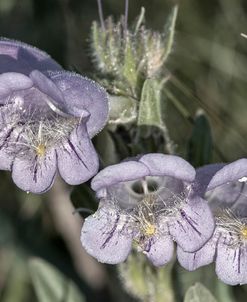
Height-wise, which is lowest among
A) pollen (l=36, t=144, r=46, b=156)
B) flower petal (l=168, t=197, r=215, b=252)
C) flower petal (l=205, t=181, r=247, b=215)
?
flower petal (l=205, t=181, r=247, b=215)

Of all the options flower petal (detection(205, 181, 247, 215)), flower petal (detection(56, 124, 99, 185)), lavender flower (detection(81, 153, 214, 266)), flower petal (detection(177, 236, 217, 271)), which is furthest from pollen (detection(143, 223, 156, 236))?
flower petal (detection(205, 181, 247, 215))

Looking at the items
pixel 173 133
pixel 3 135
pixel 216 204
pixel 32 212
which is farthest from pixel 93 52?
pixel 32 212

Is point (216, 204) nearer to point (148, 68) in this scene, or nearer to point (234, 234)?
point (234, 234)

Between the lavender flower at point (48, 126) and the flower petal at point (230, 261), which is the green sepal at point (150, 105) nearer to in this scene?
the lavender flower at point (48, 126)

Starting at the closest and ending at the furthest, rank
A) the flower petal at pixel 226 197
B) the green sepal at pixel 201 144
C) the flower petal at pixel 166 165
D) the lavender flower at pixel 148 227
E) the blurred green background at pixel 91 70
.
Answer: the flower petal at pixel 166 165 < the lavender flower at pixel 148 227 < the flower petal at pixel 226 197 < the green sepal at pixel 201 144 < the blurred green background at pixel 91 70

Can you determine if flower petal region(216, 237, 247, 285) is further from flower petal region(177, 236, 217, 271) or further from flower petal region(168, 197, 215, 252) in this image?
flower petal region(168, 197, 215, 252)

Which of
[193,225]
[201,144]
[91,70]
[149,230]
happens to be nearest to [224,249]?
[193,225]

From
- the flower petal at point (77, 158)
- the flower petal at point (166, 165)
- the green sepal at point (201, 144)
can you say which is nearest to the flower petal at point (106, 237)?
the flower petal at point (77, 158)
